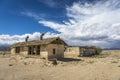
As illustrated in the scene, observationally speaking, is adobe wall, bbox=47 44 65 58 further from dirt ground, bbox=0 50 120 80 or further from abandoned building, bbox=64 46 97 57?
abandoned building, bbox=64 46 97 57

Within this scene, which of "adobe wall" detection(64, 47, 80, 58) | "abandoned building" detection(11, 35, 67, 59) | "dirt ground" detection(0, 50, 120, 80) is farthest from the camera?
"adobe wall" detection(64, 47, 80, 58)

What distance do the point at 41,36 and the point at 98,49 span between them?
25.0 metres

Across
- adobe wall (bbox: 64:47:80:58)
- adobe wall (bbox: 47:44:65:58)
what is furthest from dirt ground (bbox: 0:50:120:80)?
adobe wall (bbox: 64:47:80:58)

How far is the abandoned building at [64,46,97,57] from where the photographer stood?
5172 cm

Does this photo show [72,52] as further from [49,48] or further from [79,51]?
[49,48]

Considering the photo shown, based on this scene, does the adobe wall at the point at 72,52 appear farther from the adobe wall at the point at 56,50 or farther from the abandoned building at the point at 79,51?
the adobe wall at the point at 56,50

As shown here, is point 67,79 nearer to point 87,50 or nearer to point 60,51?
point 60,51

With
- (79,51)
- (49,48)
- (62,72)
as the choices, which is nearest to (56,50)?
(49,48)

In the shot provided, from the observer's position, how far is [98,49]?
60812 mm

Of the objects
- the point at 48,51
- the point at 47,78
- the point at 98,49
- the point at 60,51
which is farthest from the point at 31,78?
the point at 98,49

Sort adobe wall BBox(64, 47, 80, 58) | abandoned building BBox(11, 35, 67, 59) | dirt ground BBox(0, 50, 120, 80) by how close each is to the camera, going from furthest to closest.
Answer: adobe wall BBox(64, 47, 80, 58)
abandoned building BBox(11, 35, 67, 59)
dirt ground BBox(0, 50, 120, 80)

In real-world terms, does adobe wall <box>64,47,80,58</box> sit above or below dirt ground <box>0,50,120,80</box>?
above

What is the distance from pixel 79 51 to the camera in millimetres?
51531

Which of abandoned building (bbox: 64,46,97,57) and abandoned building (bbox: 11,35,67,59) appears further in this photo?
abandoned building (bbox: 64,46,97,57)
